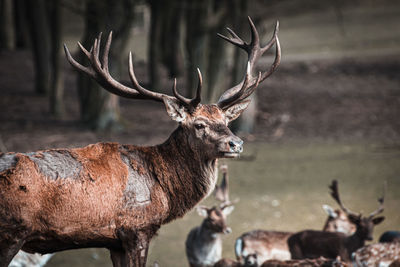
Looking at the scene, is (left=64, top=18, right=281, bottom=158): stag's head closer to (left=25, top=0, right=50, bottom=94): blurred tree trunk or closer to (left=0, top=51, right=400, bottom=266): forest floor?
(left=0, top=51, right=400, bottom=266): forest floor

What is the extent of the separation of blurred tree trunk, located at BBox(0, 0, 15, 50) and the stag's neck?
17924mm

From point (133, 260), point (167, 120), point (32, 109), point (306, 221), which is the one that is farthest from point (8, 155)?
point (32, 109)

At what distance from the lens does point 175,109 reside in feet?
16.5

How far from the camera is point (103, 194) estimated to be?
15.1 feet

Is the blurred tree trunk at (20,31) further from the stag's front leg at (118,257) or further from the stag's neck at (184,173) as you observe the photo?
the stag's front leg at (118,257)

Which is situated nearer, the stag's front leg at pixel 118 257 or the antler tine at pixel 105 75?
the stag's front leg at pixel 118 257

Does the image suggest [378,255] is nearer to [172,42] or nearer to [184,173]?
[184,173]

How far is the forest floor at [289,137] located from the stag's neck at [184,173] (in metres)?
2.77

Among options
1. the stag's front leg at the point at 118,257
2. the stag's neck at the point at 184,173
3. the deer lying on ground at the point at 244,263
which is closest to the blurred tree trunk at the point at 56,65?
the deer lying on ground at the point at 244,263

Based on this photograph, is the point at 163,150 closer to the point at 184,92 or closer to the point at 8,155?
the point at 8,155

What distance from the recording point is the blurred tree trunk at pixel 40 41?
1672 centimetres

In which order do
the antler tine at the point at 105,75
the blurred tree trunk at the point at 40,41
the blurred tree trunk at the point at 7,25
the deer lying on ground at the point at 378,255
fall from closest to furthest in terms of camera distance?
the antler tine at the point at 105,75 < the deer lying on ground at the point at 378,255 < the blurred tree trunk at the point at 40,41 < the blurred tree trunk at the point at 7,25

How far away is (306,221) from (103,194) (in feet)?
16.5

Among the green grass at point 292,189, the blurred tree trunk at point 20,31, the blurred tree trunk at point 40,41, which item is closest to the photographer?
the green grass at point 292,189
